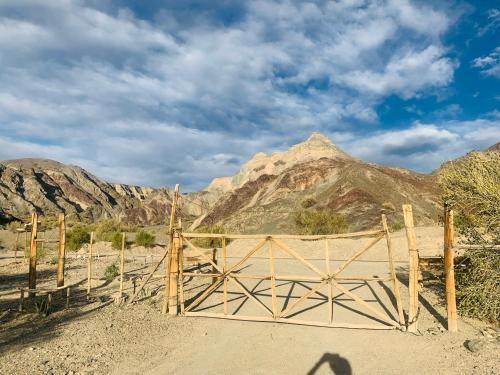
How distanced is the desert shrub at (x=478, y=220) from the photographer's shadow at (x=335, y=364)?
443cm

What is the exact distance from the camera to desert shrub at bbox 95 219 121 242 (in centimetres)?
4669

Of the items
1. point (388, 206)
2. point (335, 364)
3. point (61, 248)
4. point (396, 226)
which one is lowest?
point (335, 364)

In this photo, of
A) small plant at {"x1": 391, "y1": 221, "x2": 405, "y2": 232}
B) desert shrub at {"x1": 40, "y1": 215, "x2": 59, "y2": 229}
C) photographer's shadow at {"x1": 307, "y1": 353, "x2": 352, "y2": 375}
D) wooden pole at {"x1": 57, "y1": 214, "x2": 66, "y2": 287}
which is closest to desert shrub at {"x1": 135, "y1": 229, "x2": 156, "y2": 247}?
desert shrub at {"x1": 40, "y1": 215, "x2": 59, "y2": 229}

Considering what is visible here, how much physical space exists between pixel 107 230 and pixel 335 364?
4722 centimetres

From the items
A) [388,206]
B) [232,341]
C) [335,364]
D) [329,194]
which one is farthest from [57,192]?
[335,364]

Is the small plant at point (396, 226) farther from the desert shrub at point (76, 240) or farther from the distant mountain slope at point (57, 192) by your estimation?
the distant mountain slope at point (57, 192)

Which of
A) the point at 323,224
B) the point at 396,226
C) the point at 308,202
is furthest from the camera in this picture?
the point at 308,202

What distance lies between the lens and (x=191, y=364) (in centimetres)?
856

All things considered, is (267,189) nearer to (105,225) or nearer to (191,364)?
(105,225)

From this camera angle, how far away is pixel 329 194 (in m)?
55.0

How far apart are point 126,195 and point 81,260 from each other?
114128 millimetres

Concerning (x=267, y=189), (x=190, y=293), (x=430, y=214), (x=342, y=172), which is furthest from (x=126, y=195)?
(x=190, y=293)

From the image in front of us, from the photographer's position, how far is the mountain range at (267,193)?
50.6m

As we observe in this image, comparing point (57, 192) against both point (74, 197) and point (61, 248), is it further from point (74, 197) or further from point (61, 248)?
point (61, 248)
